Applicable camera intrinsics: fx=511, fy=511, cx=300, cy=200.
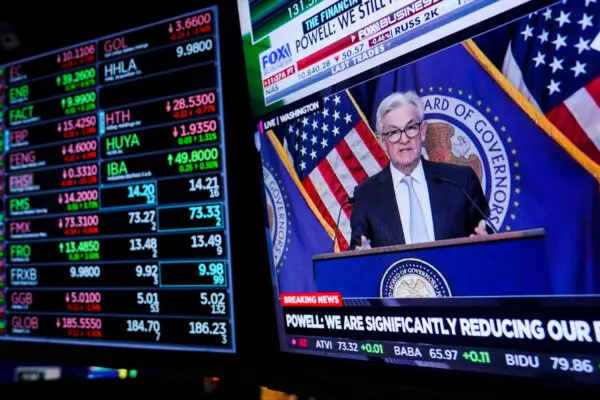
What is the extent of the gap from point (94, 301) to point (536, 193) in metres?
1.73

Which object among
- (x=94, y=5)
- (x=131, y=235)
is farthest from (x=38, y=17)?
(x=131, y=235)

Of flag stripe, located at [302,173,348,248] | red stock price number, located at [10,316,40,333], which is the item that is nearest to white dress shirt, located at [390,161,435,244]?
flag stripe, located at [302,173,348,248]

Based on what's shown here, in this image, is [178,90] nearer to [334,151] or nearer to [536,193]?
[334,151]

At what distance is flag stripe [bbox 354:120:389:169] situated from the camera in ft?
4.86

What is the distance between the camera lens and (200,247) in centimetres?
188

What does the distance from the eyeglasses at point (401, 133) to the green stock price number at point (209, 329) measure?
888mm

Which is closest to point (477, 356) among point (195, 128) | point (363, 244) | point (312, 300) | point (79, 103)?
point (363, 244)

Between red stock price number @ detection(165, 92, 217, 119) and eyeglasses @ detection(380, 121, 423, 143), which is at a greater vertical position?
red stock price number @ detection(165, 92, 217, 119)

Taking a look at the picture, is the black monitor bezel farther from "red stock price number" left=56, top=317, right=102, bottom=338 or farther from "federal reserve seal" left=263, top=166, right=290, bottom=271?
"red stock price number" left=56, top=317, right=102, bottom=338

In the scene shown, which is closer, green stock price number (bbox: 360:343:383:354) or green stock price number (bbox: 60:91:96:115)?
green stock price number (bbox: 360:343:383:354)

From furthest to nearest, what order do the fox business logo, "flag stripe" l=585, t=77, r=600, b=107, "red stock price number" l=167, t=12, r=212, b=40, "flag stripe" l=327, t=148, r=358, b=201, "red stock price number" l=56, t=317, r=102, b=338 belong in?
1. "red stock price number" l=56, t=317, r=102, b=338
2. "red stock price number" l=167, t=12, r=212, b=40
3. the fox business logo
4. "flag stripe" l=327, t=148, r=358, b=201
5. "flag stripe" l=585, t=77, r=600, b=107

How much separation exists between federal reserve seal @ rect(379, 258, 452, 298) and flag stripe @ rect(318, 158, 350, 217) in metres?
0.24

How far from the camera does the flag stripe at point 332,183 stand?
1.59 meters

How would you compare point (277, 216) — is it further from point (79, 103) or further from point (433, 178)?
point (79, 103)
